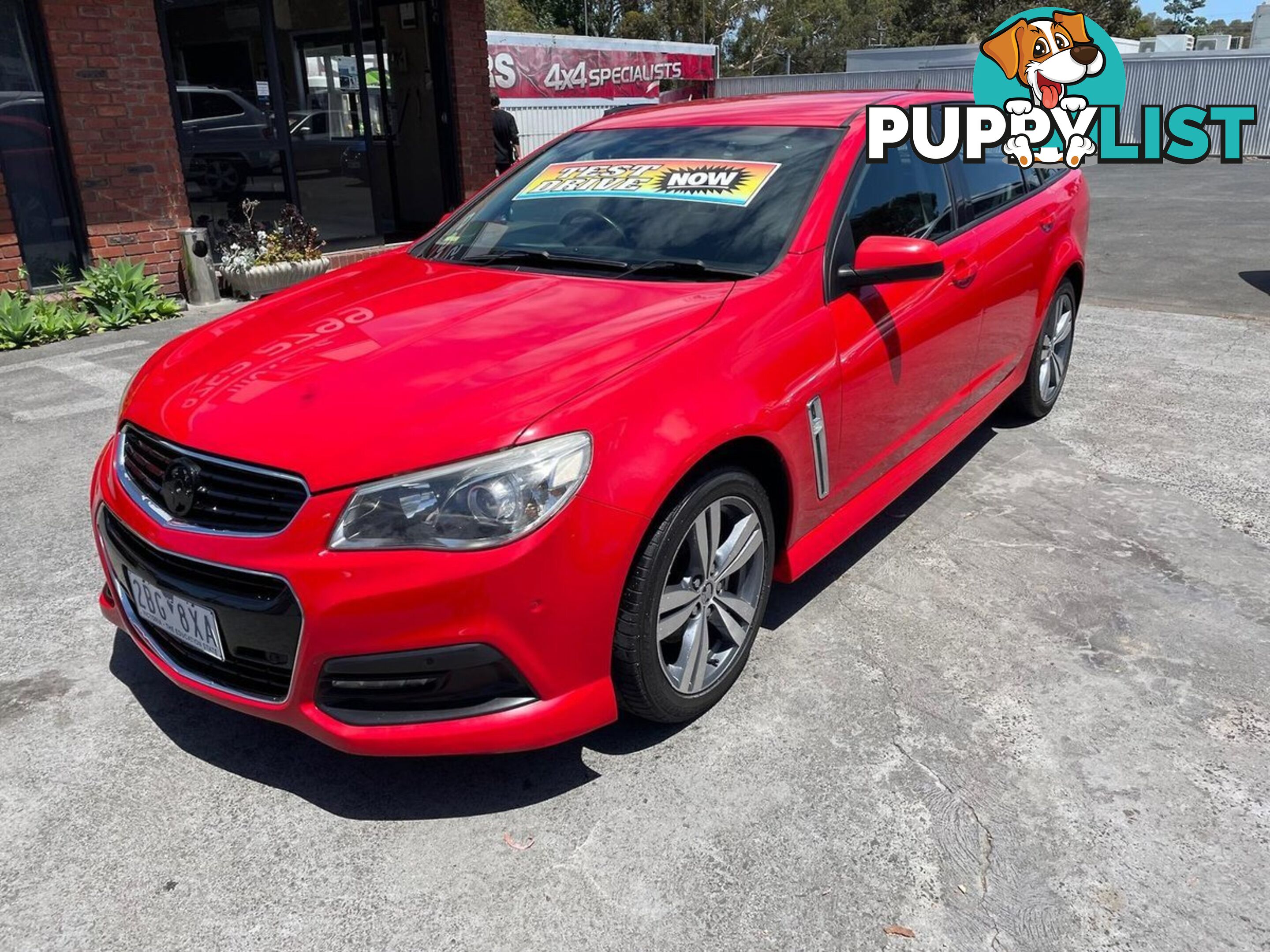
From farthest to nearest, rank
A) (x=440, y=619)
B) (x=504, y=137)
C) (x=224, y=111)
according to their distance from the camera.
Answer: (x=504, y=137)
(x=224, y=111)
(x=440, y=619)

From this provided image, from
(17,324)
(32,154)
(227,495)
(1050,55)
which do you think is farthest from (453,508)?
(1050,55)

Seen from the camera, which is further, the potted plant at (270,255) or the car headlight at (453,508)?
the potted plant at (270,255)

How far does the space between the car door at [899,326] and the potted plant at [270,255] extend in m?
5.96

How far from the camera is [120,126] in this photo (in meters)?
8.06

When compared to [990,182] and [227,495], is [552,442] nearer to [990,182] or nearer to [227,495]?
[227,495]

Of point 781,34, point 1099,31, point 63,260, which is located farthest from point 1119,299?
point 781,34

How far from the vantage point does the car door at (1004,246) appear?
4.25m

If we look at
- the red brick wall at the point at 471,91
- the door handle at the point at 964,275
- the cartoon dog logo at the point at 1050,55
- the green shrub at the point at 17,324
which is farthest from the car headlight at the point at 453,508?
the cartoon dog logo at the point at 1050,55

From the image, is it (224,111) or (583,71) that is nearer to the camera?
(224,111)

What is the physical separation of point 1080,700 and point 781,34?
213ft

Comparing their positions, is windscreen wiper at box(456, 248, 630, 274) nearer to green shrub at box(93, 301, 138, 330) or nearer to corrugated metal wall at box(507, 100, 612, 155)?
green shrub at box(93, 301, 138, 330)

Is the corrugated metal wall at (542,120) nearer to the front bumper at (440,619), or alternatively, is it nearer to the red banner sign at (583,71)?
the red banner sign at (583,71)

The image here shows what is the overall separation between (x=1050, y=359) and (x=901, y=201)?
211cm

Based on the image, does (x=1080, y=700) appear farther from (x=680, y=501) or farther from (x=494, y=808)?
(x=494, y=808)
